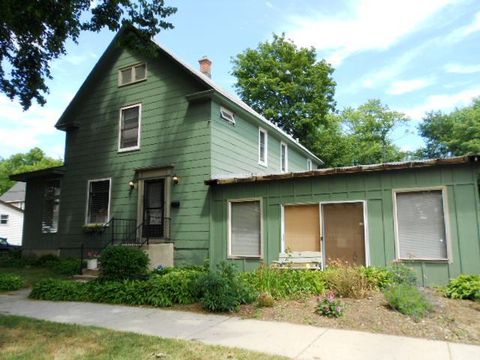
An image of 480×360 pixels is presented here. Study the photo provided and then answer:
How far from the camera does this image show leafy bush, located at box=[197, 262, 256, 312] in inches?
311

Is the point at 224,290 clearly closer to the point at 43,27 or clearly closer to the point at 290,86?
the point at 43,27

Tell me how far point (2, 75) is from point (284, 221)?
1113 centimetres

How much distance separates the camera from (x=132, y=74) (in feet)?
51.3

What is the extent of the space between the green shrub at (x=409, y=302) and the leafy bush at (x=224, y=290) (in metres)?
2.76

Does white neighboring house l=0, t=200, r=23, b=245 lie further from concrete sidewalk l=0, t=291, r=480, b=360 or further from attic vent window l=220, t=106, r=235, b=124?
concrete sidewalk l=0, t=291, r=480, b=360

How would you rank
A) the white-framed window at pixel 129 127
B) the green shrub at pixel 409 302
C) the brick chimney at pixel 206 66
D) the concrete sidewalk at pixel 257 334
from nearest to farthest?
the concrete sidewalk at pixel 257 334 → the green shrub at pixel 409 302 → the white-framed window at pixel 129 127 → the brick chimney at pixel 206 66

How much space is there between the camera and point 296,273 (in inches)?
356

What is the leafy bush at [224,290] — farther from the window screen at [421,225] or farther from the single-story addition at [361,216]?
the window screen at [421,225]

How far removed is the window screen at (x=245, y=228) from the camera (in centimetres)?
1162

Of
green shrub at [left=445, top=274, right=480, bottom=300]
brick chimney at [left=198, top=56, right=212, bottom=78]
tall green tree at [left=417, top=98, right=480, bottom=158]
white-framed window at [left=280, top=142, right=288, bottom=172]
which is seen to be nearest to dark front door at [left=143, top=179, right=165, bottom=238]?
white-framed window at [left=280, top=142, right=288, bottom=172]

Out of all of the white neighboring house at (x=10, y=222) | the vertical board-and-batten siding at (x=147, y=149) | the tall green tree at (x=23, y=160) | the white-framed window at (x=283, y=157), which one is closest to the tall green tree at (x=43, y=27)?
the vertical board-and-batten siding at (x=147, y=149)

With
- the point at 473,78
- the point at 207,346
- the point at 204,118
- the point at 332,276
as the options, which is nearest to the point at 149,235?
the point at 204,118

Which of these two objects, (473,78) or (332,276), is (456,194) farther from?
(473,78)

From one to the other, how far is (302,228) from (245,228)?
1.82 m
